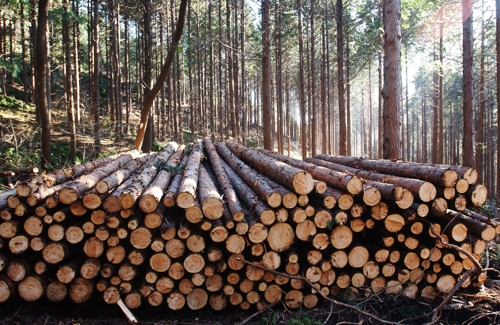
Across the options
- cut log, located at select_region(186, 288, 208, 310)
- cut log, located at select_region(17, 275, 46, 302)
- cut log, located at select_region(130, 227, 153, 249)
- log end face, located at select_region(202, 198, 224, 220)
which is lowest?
cut log, located at select_region(186, 288, 208, 310)

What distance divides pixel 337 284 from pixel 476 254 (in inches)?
85.4

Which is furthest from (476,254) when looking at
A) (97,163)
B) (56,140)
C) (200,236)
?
(56,140)

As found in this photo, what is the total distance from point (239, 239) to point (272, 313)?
1.07 meters

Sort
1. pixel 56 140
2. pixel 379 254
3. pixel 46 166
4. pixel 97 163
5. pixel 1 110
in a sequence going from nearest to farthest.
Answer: pixel 379 254 → pixel 97 163 → pixel 46 166 → pixel 56 140 → pixel 1 110

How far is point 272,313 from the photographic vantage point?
4.50 meters

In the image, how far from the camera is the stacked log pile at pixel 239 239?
4.41 meters

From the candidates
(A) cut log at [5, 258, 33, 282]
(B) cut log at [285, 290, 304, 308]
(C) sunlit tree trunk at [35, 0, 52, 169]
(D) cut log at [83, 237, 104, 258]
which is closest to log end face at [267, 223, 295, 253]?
(B) cut log at [285, 290, 304, 308]

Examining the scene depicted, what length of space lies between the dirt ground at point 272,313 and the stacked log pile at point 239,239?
16 cm

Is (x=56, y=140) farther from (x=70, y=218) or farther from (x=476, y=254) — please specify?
(x=476, y=254)

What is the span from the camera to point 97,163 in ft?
23.8

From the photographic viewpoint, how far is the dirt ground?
4.21 meters

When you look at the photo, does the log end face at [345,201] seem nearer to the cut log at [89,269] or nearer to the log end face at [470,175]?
the log end face at [470,175]

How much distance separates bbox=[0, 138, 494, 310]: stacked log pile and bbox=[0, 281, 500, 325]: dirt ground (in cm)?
16

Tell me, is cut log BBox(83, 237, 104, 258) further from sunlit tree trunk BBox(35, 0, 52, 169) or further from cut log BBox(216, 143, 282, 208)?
sunlit tree trunk BBox(35, 0, 52, 169)
